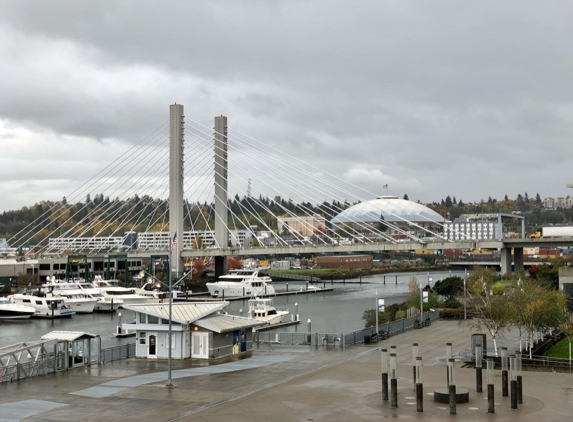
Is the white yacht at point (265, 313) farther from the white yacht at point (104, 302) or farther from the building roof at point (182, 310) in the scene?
the building roof at point (182, 310)

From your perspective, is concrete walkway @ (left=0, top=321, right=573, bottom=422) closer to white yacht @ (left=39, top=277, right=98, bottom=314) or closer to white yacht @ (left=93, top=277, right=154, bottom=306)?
white yacht @ (left=39, top=277, right=98, bottom=314)

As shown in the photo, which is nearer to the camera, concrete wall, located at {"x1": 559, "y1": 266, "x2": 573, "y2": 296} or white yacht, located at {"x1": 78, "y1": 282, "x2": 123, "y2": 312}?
concrete wall, located at {"x1": 559, "y1": 266, "x2": 573, "y2": 296}

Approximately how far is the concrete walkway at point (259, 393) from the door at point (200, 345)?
107 cm

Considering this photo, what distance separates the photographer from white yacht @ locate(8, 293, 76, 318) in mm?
65188

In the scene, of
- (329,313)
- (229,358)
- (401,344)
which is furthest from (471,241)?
(229,358)

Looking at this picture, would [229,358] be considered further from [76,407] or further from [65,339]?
[76,407]

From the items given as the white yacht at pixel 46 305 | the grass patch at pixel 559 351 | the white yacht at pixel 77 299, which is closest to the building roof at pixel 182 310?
the grass patch at pixel 559 351

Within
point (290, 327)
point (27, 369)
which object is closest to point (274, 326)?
point (290, 327)

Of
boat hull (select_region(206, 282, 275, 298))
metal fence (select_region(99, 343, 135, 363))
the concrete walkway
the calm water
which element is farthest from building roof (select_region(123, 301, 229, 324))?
boat hull (select_region(206, 282, 275, 298))

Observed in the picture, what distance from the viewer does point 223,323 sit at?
3027cm

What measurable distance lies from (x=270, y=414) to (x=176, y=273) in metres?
74.7

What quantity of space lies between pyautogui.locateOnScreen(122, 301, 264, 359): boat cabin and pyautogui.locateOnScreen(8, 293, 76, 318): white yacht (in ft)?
123

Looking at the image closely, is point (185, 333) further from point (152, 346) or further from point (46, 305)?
point (46, 305)

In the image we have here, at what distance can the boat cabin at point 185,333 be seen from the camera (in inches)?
1152
